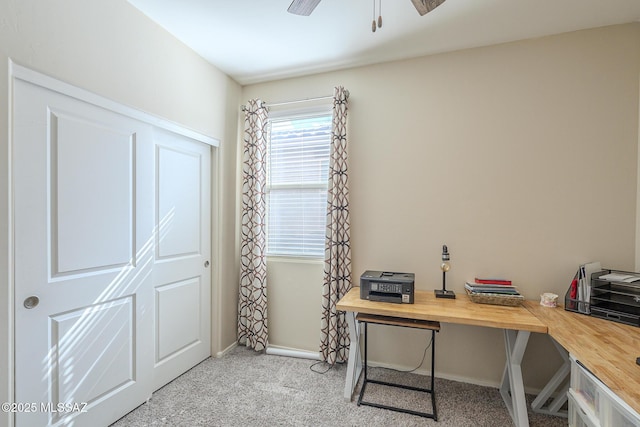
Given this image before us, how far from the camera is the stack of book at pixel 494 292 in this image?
2032 millimetres

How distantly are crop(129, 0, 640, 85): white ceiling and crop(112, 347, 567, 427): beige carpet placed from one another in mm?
2712

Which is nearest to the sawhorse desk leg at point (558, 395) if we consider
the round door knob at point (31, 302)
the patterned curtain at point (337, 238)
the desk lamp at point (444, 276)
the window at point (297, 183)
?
the desk lamp at point (444, 276)

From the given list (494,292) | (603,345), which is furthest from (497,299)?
(603,345)

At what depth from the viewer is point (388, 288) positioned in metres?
2.10

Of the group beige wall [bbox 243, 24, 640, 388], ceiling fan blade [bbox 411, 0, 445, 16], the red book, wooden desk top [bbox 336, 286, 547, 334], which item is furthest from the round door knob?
the red book

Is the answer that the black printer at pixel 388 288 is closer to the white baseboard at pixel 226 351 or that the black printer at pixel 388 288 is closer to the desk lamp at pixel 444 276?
the desk lamp at pixel 444 276

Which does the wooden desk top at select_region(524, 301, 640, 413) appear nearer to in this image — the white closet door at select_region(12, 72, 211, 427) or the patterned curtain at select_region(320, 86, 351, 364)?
the patterned curtain at select_region(320, 86, 351, 364)

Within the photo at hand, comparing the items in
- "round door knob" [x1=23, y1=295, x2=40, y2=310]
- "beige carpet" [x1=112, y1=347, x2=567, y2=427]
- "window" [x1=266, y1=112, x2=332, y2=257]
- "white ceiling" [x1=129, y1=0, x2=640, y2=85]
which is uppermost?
"white ceiling" [x1=129, y1=0, x2=640, y2=85]

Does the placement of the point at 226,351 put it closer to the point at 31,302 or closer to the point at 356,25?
the point at 31,302

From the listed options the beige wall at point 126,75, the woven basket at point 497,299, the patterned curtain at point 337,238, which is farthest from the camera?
the patterned curtain at point 337,238

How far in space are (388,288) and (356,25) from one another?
1.93 metres

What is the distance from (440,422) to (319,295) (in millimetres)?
1329

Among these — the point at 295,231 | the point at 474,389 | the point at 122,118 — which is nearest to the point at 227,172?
the point at 295,231

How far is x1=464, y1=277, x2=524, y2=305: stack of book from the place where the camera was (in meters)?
2.03
